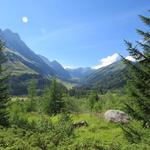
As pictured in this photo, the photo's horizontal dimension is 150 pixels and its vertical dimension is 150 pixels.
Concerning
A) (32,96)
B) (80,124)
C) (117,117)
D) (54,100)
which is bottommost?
(80,124)

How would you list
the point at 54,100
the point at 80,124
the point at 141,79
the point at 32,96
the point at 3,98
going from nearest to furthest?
1. the point at 141,79
2. the point at 3,98
3. the point at 80,124
4. the point at 54,100
5. the point at 32,96

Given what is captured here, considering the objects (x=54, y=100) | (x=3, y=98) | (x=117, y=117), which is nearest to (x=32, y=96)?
(x=54, y=100)

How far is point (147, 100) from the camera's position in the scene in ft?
60.9

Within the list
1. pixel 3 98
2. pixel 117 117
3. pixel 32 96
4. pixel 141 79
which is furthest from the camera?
pixel 32 96

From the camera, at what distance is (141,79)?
20609mm

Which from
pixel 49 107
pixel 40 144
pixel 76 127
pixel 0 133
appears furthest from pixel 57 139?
pixel 49 107

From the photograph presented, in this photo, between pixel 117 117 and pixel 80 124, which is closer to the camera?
pixel 80 124

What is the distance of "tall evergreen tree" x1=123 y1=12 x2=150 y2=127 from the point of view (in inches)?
764

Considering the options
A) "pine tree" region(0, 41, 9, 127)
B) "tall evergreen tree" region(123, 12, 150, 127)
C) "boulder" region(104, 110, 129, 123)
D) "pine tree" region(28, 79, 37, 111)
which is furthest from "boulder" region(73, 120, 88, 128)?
"pine tree" region(28, 79, 37, 111)

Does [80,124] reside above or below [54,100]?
below

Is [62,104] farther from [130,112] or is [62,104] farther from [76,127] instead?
[130,112]

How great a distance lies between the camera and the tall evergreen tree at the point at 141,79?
63.7 feet

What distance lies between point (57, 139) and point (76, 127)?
60.8 ft

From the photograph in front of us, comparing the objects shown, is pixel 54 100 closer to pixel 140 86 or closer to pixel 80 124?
pixel 80 124
